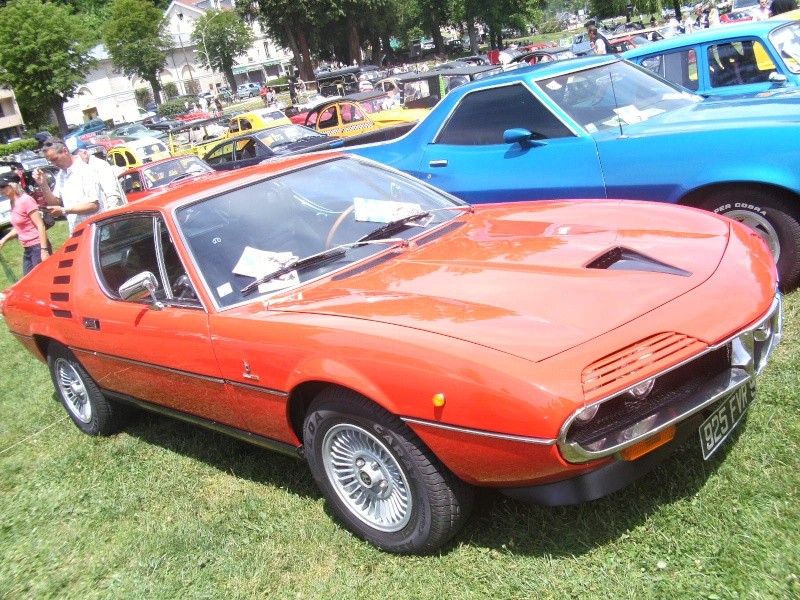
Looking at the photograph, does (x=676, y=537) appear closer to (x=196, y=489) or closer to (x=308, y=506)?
(x=308, y=506)

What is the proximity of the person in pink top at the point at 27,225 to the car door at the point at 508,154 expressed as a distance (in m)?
4.37

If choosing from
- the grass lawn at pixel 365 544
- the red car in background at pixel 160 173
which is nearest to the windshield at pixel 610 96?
the grass lawn at pixel 365 544

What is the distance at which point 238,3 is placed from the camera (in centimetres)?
5391

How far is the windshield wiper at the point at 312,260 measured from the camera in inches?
124

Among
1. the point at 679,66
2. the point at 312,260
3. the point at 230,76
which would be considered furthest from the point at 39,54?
the point at 312,260

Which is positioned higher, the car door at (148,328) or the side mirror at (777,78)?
the side mirror at (777,78)

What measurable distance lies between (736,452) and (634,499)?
49 cm

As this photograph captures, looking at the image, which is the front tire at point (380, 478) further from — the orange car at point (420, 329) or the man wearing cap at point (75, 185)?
the man wearing cap at point (75, 185)

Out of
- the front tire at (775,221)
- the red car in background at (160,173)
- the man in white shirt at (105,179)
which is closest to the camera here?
the front tire at (775,221)

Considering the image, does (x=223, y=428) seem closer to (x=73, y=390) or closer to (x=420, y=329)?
(x=420, y=329)

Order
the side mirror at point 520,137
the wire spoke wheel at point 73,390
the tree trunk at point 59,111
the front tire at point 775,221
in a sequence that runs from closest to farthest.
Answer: the front tire at point 775,221 < the wire spoke wheel at point 73,390 < the side mirror at point 520,137 < the tree trunk at point 59,111

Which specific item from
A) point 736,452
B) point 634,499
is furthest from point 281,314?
point 736,452

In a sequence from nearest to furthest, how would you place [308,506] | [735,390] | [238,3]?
[735,390]
[308,506]
[238,3]

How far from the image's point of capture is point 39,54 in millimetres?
51250
